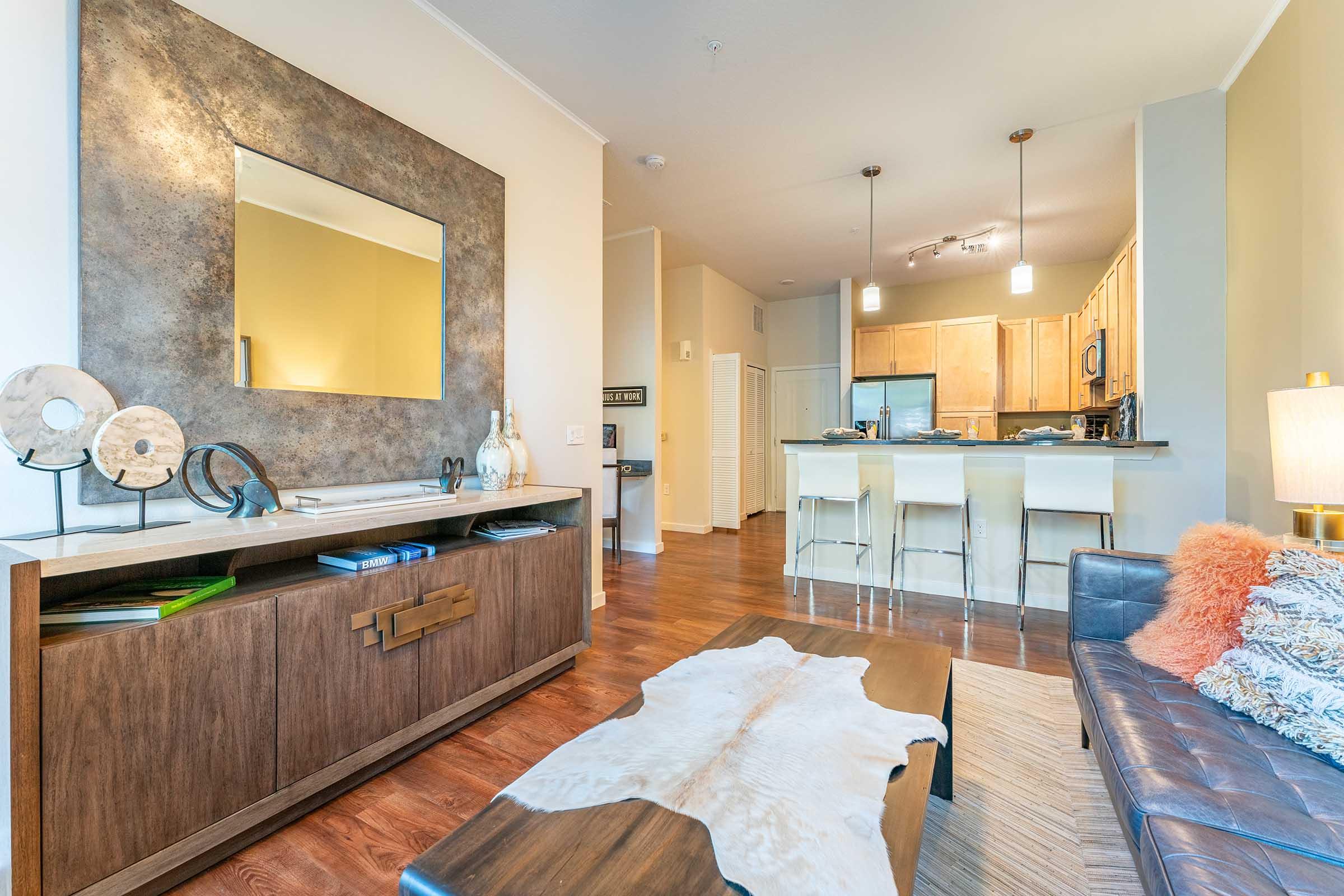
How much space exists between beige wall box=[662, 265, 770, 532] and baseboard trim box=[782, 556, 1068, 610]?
2003mm

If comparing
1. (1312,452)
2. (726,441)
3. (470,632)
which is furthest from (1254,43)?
(726,441)

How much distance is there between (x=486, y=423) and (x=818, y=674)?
1.88m

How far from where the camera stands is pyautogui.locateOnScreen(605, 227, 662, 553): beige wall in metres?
5.11

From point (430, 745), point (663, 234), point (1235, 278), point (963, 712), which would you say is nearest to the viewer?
point (430, 745)

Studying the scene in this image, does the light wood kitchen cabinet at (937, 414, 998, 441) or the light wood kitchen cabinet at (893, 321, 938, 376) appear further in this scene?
the light wood kitchen cabinet at (893, 321, 938, 376)

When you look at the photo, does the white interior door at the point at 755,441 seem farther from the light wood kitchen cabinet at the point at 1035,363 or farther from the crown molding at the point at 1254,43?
the crown molding at the point at 1254,43

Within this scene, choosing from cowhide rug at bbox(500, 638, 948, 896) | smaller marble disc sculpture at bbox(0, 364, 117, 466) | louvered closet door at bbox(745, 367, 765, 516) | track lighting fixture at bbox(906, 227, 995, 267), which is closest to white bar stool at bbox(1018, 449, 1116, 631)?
cowhide rug at bbox(500, 638, 948, 896)

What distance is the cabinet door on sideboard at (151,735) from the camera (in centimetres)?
110

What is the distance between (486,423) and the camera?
2.65m

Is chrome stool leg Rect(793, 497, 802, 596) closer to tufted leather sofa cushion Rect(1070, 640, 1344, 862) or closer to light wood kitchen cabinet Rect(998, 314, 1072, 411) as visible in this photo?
tufted leather sofa cushion Rect(1070, 640, 1344, 862)

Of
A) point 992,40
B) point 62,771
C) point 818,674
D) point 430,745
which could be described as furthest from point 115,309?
point 992,40

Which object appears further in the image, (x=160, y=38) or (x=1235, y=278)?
(x=1235, y=278)

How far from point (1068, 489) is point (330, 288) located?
3769 mm

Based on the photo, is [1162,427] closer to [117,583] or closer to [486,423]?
[486,423]
